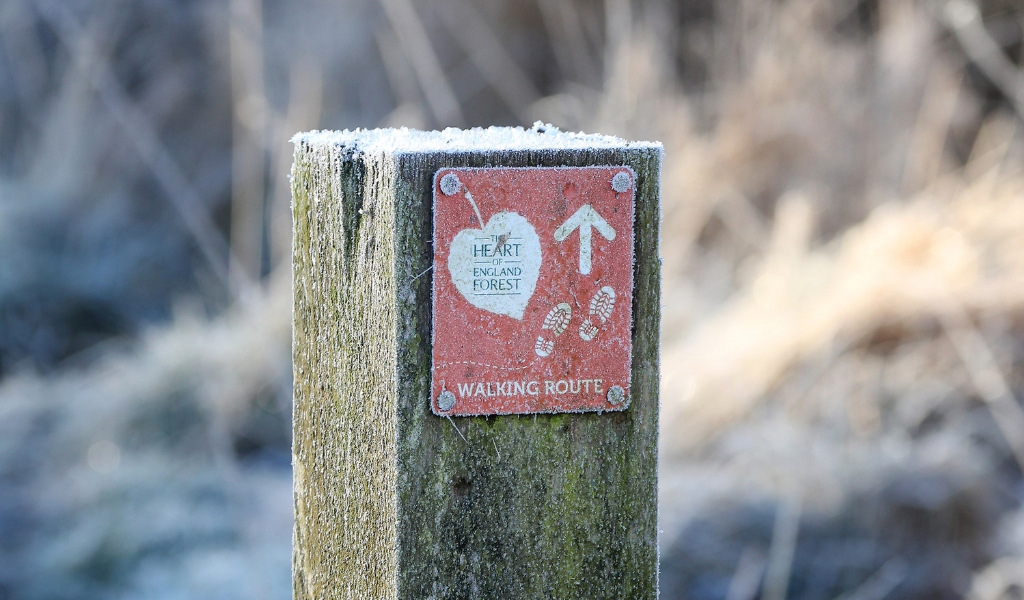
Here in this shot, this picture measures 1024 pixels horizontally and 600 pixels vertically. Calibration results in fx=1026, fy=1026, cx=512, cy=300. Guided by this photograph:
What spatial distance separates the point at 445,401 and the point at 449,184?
0.51ft

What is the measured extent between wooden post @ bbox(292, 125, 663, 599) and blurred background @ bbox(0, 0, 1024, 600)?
4.68 ft

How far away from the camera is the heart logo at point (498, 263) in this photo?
729 mm

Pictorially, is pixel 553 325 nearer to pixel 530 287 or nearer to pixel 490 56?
pixel 530 287

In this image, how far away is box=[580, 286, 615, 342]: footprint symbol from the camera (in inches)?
29.6
